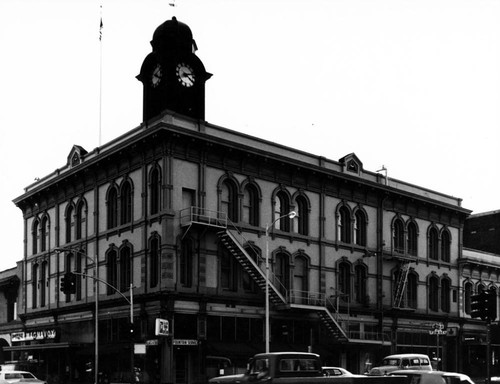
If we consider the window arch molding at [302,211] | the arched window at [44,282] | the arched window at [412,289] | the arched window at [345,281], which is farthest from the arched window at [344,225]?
the arched window at [44,282]

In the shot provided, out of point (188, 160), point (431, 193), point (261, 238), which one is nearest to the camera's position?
point (188, 160)

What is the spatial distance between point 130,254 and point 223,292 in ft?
20.4

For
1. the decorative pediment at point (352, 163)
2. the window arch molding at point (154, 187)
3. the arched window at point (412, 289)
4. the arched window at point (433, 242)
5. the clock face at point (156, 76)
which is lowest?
the arched window at point (412, 289)

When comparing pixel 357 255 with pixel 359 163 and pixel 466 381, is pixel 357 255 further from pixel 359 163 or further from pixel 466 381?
pixel 466 381

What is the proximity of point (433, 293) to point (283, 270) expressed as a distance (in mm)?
17709

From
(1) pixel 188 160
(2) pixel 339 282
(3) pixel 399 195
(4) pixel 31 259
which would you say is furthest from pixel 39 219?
(3) pixel 399 195

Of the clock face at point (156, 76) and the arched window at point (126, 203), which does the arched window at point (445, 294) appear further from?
the clock face at point (156, 76)

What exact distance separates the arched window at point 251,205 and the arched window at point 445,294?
21799 millimetres

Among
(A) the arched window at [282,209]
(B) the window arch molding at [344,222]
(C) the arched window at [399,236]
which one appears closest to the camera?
(A) the arched window at [282,209]

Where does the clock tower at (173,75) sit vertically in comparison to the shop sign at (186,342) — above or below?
above

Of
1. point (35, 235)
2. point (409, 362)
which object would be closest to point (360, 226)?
point (409, 362)

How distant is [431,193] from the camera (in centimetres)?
6347

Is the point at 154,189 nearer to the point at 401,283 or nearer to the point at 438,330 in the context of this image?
the point at 401,283

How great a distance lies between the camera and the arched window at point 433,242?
62.6 meters
